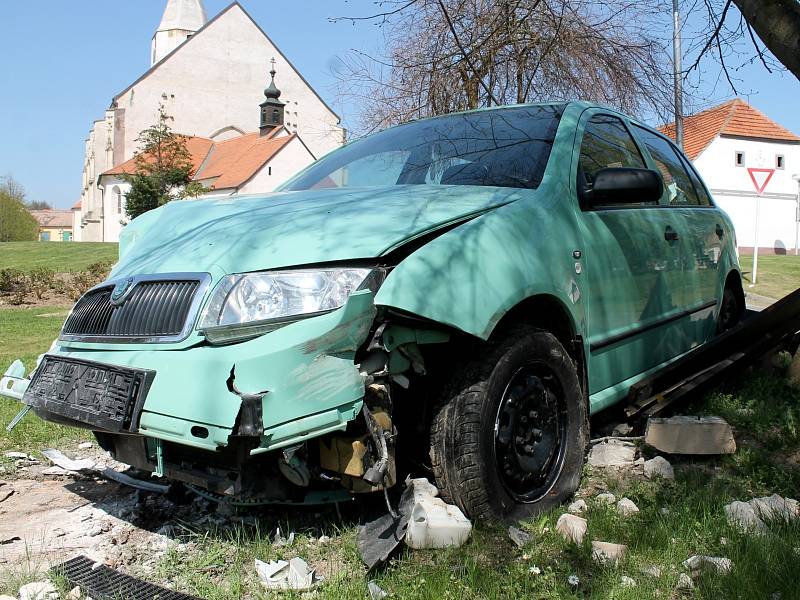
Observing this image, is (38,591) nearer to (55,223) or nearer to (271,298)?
(271,298)

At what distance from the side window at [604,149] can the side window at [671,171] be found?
287 mm

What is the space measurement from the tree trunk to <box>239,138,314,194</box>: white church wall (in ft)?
148

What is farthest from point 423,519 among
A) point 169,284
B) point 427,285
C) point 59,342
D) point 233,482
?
point 59,342

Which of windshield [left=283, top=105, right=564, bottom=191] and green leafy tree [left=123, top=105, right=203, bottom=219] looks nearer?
windshield [left=283, top=105, right=564, bottom=191]

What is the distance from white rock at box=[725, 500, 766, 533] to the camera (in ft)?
8.53

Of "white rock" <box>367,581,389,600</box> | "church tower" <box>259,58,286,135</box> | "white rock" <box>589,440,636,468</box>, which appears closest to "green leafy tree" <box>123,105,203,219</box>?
"church tower" <box>259,58,286,135</box>

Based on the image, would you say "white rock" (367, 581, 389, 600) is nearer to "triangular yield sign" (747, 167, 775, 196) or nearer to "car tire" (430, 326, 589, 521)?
"car tire" (430, 326, 589, 521)

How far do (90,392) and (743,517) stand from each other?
7.93 ft

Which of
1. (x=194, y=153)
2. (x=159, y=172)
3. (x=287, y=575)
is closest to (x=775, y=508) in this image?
(x=287, y=575)

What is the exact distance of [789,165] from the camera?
3688 centimetres

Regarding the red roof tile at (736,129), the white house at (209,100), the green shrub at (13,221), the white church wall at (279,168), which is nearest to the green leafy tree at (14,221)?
the green shrub at (13,221)

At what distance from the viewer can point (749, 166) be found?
116 ft

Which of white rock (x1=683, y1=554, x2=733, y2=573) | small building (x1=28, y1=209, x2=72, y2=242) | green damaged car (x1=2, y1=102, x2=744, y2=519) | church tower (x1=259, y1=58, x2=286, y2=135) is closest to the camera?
green damaged car (x1=2, y1=102, x2=744, y2=519)

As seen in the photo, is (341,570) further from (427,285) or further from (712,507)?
(712,507)
